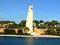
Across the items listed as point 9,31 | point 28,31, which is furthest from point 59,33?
point 9,31

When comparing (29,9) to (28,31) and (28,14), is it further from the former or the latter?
(28,31)

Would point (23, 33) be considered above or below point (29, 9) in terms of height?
below

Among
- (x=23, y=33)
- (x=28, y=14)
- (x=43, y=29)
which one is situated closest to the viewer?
(x=28, y=14)

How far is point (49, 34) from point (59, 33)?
3748mm

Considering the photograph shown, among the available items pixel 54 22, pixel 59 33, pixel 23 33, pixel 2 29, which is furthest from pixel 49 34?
pixel 54 22

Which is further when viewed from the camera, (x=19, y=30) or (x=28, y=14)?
(x=19, y=30)

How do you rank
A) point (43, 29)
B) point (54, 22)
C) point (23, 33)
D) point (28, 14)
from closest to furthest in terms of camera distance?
point (28, 14) → point (23, 33) → point (43, 29) → point (54, 22)

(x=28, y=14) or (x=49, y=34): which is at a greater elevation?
(x=28, y=14)

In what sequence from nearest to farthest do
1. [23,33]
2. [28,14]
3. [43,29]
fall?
1. [28,14]
2. [23,33]
3. [43,29]

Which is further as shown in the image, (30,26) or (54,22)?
(54,22)

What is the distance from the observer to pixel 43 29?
345 ft

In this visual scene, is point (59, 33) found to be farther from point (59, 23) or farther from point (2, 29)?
point (59, 23)

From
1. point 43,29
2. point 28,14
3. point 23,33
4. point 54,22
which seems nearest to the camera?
point 28,14

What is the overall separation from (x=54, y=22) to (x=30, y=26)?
3599 cm
